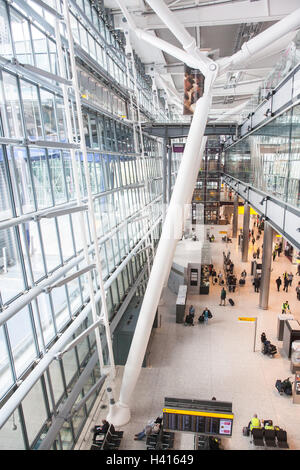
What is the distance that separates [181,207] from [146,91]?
20317 millimetres

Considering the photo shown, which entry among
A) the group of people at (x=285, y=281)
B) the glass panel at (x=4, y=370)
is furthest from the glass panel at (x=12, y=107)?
the group of people at (x=285, y=281)

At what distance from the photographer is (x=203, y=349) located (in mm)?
16016

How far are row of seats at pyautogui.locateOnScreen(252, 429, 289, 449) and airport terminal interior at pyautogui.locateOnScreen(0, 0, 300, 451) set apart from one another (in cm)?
4

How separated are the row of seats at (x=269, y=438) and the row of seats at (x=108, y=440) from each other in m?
4.24

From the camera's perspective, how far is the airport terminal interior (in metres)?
8.73

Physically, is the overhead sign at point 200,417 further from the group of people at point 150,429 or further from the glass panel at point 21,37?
the glass panel at point 21,37

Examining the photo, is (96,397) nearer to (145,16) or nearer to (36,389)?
(36,389)

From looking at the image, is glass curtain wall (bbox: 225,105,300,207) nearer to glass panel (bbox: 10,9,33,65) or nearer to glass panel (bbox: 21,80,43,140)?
glass panel (bbox: 21,80,43,140)

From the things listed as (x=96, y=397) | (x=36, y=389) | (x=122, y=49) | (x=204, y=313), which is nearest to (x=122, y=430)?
(x=96, y=397)

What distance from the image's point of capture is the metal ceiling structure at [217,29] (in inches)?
664

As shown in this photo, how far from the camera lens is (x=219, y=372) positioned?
1422cm
